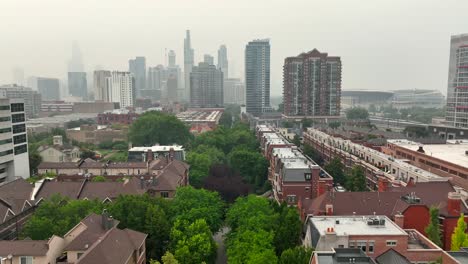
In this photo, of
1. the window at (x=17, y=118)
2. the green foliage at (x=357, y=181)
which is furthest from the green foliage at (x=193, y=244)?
the window at (x=17, y=118)

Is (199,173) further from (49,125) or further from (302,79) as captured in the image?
(49,125)

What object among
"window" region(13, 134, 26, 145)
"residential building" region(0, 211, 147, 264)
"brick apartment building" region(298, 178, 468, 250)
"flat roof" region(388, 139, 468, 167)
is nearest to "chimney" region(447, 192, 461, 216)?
"brick apartment building" region(298, 178, 468, 250)

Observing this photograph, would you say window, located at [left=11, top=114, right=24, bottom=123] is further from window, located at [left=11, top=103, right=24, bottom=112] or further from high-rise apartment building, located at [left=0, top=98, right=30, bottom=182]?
window, located at [left=11, top=103, right=24, bottom=112]

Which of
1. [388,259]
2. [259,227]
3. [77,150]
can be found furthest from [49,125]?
[388,259]

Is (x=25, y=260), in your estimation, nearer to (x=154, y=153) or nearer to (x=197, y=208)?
(x=197, y=208)

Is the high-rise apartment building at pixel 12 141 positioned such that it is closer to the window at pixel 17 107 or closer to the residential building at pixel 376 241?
the window at pixel 17 107

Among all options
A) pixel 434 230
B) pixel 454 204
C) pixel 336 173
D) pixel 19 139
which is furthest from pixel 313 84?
pixel 434 230
